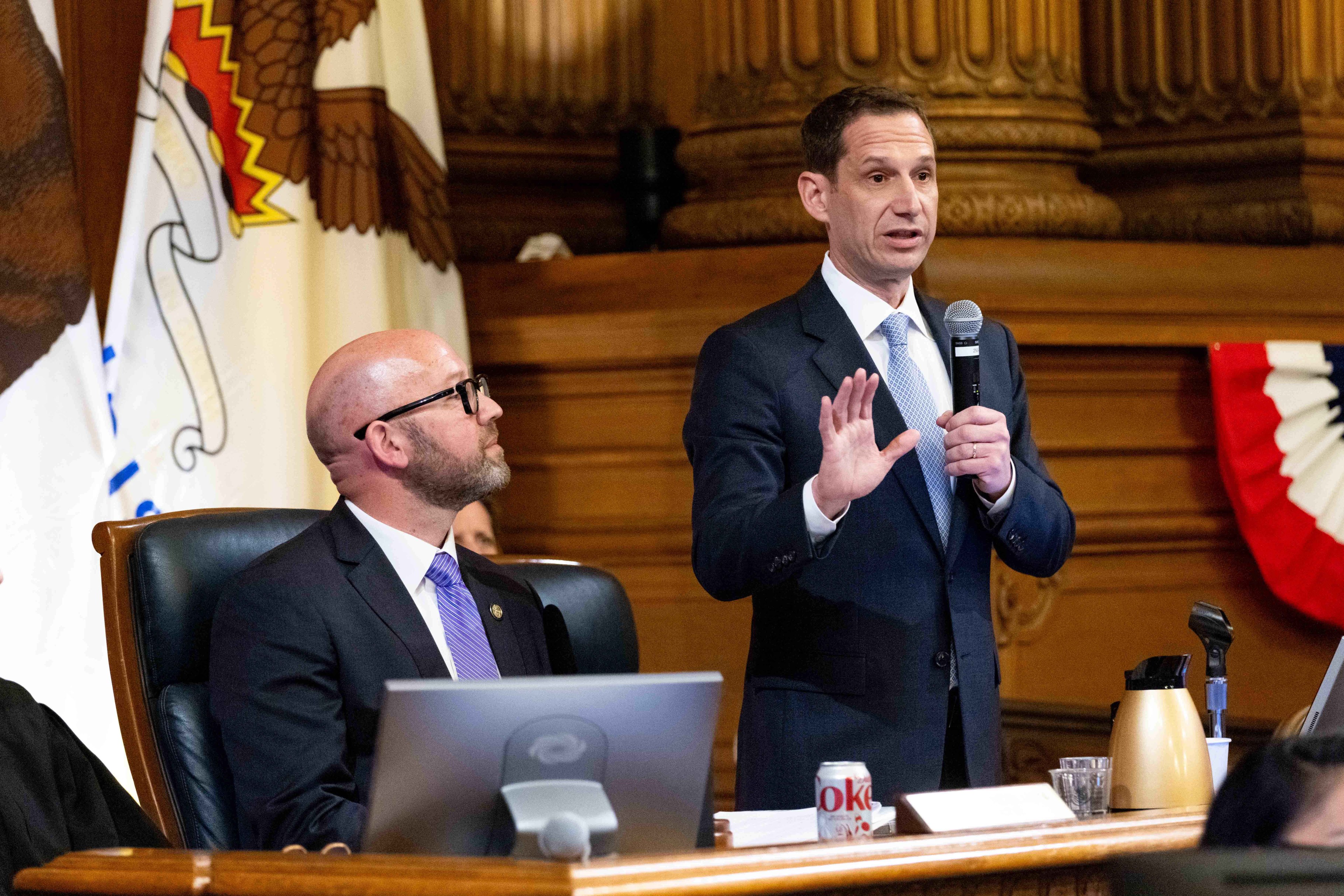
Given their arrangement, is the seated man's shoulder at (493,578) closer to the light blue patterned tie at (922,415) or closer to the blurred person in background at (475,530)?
the light blue patterned tie at (922,415)

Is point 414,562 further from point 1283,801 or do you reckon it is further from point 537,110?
point 537,110

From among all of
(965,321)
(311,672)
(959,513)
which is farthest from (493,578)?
(965,321)

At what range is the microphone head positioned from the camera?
2.25 metres

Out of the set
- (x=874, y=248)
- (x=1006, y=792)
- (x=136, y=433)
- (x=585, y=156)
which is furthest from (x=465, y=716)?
(x=585, y=156)

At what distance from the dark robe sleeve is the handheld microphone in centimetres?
112

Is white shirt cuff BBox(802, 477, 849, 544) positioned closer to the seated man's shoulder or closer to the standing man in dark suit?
the standing man in dark suit

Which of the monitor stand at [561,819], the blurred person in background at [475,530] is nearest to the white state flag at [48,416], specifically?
the blurred person in background at [475,530]

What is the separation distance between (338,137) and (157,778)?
2.12 metres

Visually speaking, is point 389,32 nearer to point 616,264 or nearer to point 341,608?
point 616,264

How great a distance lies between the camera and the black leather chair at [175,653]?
2.28 m

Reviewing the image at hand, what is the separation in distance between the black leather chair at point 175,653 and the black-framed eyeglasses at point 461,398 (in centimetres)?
22

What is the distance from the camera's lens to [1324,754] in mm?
1297

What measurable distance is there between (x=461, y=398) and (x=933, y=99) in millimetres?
2009

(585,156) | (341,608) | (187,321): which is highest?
(585,156)
